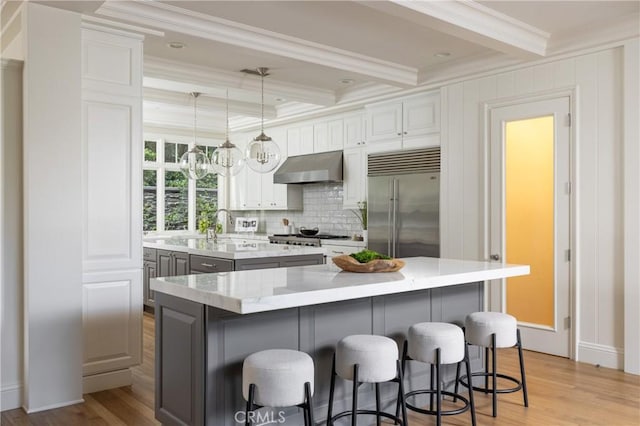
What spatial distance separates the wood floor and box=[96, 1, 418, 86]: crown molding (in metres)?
2.62

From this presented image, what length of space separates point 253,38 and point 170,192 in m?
4.82

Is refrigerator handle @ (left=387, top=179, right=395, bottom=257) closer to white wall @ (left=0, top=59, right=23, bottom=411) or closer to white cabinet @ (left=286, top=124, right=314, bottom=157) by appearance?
white cabinet @ (left=286, top=124, right=314, bottom=157)

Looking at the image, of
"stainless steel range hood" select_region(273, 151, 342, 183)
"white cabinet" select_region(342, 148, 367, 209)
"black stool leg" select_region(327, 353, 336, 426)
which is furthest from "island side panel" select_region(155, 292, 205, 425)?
"stainless steel range hood" select_region(273, 151, 342, 183)

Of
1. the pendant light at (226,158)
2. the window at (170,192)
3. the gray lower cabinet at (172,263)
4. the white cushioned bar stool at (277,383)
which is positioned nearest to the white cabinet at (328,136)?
the pendant light at (226,158)

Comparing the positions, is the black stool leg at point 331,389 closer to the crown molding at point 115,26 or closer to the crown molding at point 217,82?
the crown molding at point 115,26

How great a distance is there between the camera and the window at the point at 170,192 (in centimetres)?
857

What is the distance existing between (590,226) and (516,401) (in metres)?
1.77

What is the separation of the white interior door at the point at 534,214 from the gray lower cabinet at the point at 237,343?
183 centimetres

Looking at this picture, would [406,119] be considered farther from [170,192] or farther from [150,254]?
[170,192]

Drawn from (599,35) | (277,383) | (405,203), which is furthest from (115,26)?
(599,35)

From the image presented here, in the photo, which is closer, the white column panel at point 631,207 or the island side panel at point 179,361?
the island side panel at point 179,361

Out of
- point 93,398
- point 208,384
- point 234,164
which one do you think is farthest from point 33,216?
point 234,164

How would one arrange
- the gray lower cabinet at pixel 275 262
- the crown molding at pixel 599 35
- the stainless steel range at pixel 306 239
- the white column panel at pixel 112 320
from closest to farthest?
the white column panel at pixel 112 320 → the crown molding at pixel 599 35 → the gray lower cabinet at pixel 275 262 → the stainless steel range at pixel 306 239

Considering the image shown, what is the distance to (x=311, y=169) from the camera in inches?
292
